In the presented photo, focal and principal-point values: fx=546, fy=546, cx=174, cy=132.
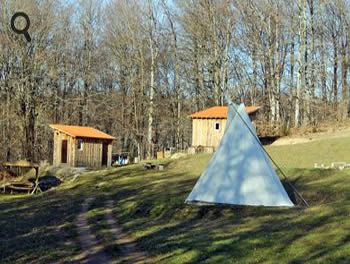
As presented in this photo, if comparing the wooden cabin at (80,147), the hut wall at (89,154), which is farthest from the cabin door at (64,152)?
the hut wall at (89,154)

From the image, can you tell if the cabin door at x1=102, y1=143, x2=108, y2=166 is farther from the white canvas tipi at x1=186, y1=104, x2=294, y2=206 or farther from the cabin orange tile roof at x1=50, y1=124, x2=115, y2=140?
the white canvas tipi at x1=186, y1=104, x2=294, y2=206

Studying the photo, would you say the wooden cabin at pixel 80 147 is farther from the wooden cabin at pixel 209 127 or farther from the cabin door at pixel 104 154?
the wooden cabin at pixel 209 127

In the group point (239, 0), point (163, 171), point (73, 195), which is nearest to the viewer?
point (73, 195)

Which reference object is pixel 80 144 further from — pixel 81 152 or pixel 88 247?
pixel 88 247

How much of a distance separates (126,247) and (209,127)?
100 feet

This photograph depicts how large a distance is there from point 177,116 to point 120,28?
10544 mm

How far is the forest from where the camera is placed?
4703 cm

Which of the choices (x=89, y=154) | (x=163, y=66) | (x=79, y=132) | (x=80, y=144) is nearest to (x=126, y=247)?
(x=80, y=144)

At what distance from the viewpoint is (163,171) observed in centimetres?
3453

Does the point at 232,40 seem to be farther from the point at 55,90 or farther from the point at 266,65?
the point at 55,90

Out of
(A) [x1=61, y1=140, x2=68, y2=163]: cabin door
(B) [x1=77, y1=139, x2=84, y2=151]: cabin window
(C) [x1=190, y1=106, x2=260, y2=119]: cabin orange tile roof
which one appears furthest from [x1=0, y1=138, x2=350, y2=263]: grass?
(C) [x1=190, y1=106, x2=260, y2=119]: cabin orange tile roof

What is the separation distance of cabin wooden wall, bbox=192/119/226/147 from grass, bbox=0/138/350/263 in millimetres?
13025

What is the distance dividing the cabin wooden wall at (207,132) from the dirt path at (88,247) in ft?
82.3

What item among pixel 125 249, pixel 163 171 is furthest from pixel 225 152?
pixel 163 171
